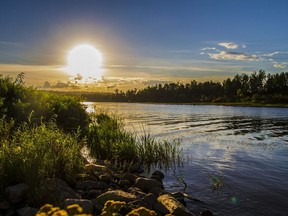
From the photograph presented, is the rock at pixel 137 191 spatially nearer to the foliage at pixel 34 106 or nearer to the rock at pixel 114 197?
the rock at pixel 114 197

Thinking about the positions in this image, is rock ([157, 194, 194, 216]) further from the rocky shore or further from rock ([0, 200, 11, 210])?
rock ([0, 200, 11, 210])

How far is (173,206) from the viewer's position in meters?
11.0

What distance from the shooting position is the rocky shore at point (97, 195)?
927 cm

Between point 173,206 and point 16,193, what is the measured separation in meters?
5.11

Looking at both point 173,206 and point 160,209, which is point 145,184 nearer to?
point 160,209

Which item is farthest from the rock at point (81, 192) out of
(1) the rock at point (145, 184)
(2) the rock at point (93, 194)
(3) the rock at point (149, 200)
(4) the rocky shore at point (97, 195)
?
(1) the rock at point (145, 184)

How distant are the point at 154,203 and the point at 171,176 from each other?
21.1ft

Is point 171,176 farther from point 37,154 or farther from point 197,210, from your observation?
point 37,154

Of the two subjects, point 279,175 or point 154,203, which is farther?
point 279,175

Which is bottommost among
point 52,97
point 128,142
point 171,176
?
point 171,176

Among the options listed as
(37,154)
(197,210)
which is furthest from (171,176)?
(37,154)

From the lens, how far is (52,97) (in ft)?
102

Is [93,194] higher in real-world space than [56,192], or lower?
lower

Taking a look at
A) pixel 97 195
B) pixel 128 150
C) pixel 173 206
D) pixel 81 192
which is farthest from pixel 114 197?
pixel 128 150
